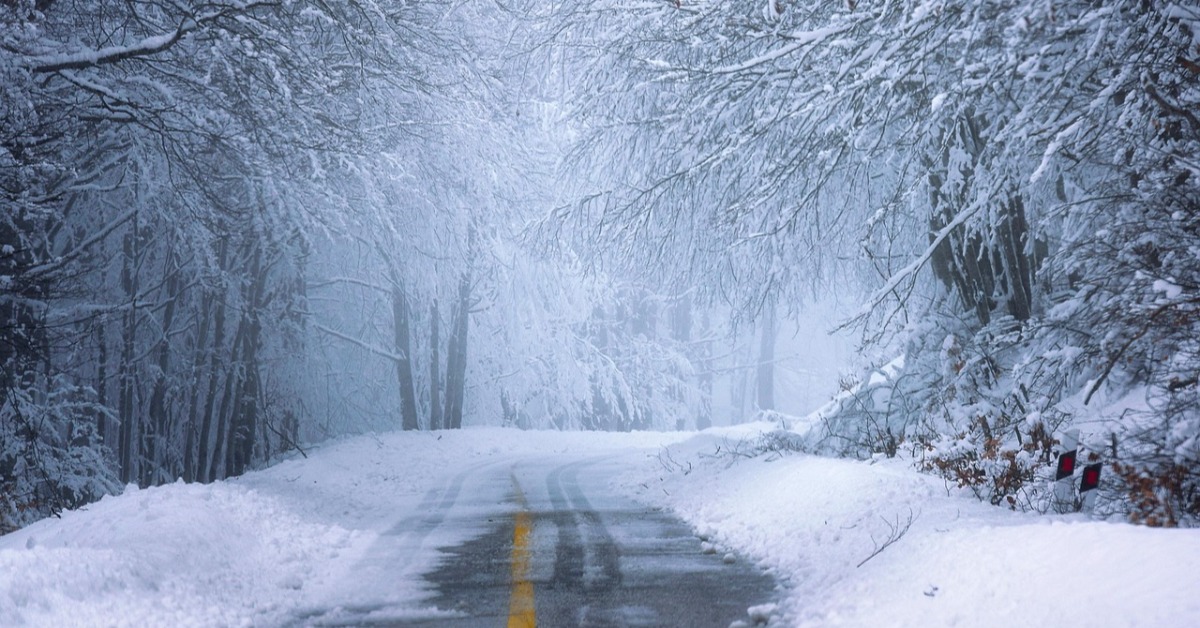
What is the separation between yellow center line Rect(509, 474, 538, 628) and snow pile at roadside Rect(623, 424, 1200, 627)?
67.7 inches

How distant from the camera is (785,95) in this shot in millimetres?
8992

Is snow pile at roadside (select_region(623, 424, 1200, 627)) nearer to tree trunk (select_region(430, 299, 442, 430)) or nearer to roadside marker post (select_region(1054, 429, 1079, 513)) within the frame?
roadside marker post (select_region(1054, 429, 1079, 513))

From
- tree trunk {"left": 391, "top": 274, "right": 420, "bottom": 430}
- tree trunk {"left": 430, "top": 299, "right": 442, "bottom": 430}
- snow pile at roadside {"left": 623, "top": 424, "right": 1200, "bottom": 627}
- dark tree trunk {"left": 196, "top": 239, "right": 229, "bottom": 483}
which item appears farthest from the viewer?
tree trunk {"left": 430, "top": 299, "right": 442, "bottom": 430}

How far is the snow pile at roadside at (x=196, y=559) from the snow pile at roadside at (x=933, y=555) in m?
A: 3.05

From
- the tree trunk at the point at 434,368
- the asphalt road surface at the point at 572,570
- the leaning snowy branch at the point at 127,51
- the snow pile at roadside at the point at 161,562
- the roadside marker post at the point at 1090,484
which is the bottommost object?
the asphalt road surface at the point at 572,570

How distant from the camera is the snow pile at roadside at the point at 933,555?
4496mm

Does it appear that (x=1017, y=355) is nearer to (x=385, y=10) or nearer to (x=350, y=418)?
(x=385, y=10)

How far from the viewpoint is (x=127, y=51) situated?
10398mm

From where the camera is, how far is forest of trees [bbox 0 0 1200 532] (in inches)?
278

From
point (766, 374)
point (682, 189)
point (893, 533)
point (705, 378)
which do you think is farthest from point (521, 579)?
point (705, 378)

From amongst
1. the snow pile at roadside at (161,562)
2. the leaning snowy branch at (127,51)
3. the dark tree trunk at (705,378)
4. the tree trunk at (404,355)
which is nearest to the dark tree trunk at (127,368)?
the tree trunk at (404,355)

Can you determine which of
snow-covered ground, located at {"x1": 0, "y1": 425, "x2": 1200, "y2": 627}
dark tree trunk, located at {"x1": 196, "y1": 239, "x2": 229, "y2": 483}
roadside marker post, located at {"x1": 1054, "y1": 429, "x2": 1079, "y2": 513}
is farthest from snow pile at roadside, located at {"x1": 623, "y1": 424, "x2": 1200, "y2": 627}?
dark tree trunk, located at {"x1": 196, "y1": 239, "x2": 229, "y2": 483}

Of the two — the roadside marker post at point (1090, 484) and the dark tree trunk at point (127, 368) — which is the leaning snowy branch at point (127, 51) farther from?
the dark tree trunk at point (127, 368)

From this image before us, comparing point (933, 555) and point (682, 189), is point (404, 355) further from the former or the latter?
point (933, 555)
